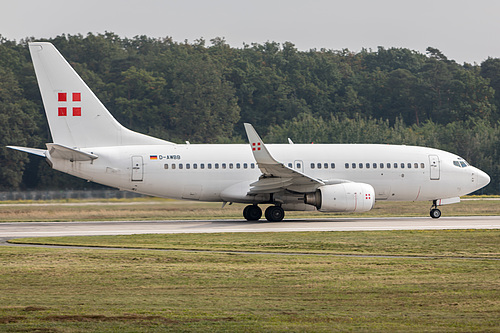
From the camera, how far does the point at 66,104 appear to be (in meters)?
34.8

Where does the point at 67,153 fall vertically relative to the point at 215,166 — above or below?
above

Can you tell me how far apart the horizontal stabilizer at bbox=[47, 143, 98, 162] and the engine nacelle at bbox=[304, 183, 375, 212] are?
398 inches

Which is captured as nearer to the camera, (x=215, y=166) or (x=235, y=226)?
(x=235, y=226)

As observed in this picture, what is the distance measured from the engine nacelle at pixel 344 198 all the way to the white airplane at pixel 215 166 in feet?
0.14

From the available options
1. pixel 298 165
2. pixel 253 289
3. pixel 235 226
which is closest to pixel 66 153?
pixel 235 226

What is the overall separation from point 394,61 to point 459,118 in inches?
942

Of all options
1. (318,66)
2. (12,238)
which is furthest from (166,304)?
(318,66)

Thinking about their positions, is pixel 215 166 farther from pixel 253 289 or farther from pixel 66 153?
pixel 253 289

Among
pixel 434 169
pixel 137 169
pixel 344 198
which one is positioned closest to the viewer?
pixel 344 198

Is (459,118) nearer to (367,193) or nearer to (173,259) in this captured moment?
(367,193)

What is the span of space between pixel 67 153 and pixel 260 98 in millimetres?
61276

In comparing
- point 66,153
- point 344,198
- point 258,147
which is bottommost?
point 344,198

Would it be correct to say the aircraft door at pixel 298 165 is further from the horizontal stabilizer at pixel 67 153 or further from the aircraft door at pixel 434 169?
the horizontal stabilizer at pixel 67 153

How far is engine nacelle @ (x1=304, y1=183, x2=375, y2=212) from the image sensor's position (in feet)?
109
